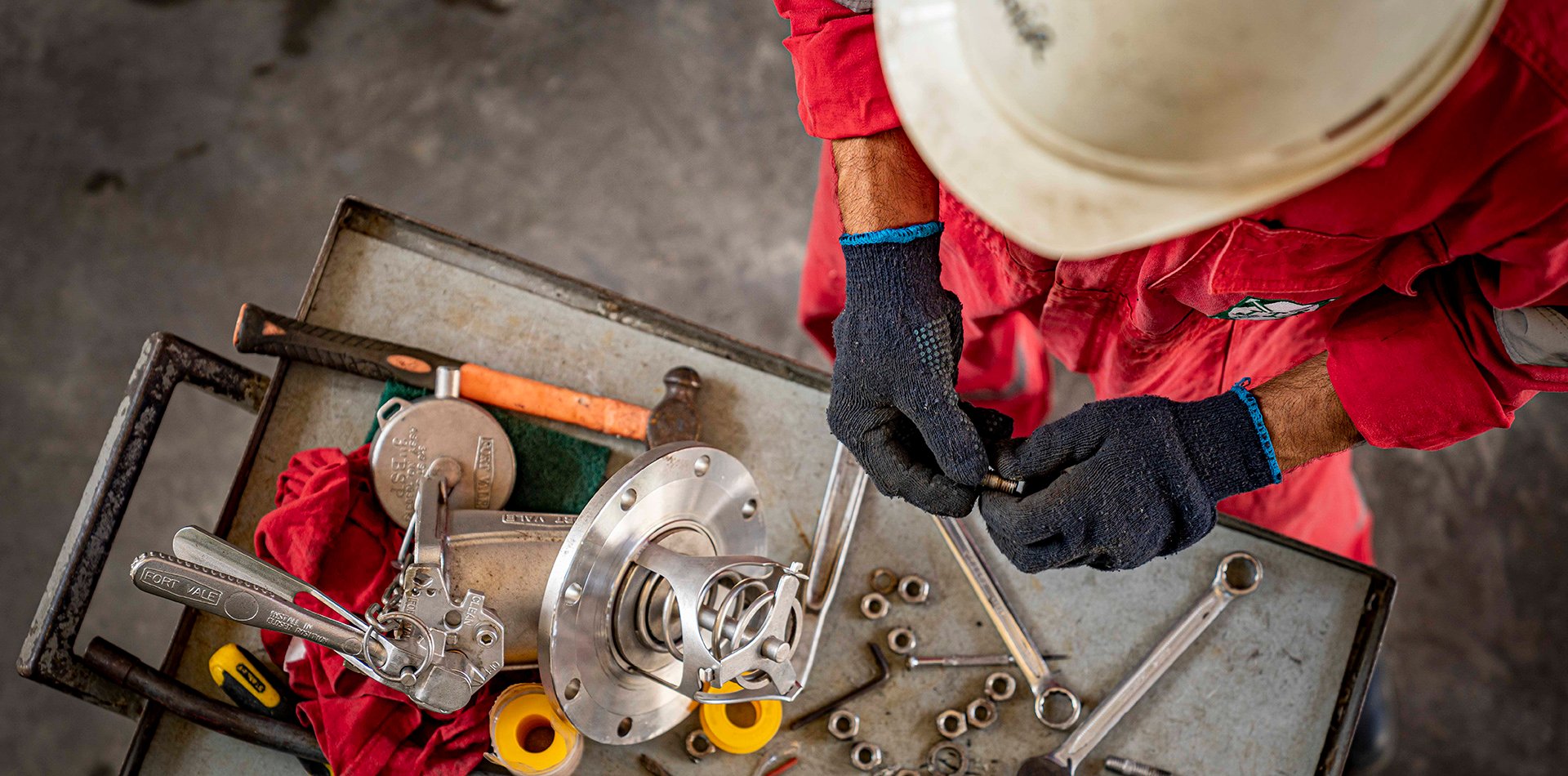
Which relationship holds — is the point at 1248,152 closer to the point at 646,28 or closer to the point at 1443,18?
the point at 1443,18

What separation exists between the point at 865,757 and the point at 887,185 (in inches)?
30.3

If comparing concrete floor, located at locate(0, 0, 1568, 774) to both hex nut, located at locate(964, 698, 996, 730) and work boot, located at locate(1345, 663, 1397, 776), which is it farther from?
hex nut, located at locate(964, 698, 996, 730)

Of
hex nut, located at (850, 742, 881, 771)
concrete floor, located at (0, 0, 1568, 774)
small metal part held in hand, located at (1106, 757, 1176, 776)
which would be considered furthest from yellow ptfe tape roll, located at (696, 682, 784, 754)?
concrete floor, located at (0, 0, 1568, 774)

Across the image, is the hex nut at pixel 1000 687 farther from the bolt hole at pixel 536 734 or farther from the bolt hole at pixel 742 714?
the bolt hole at pixel 536 734

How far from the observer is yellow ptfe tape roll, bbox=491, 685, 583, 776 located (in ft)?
3.88

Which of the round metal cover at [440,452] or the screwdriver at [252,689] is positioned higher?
the round metal cover at [440,452]

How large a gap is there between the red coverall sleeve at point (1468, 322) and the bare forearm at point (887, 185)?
52 cm

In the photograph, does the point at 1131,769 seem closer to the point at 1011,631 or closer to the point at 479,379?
the point at 1011,631

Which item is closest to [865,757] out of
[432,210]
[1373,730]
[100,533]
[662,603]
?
[662,603]

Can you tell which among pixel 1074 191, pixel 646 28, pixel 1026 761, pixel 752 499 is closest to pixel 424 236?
pixel 752 499

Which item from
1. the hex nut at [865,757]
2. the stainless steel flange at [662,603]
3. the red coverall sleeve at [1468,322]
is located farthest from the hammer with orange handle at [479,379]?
the red coverall sleeve at [1468,322]

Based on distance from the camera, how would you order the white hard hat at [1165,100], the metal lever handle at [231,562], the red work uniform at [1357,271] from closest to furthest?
the white hard hat at [1165,100] < the red work uniform at [1357,271] < the metal lever handle at [231,562]

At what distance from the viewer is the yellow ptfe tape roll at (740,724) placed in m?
1.26

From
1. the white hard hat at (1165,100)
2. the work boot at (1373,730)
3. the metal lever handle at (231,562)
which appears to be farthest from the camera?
the work boot at (1373,730)
